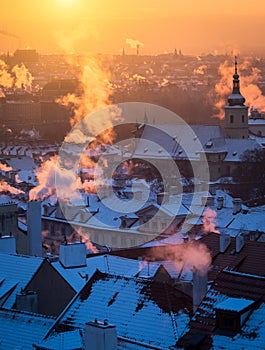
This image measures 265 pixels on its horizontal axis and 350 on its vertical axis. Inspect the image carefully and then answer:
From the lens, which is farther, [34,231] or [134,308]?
[34,231]

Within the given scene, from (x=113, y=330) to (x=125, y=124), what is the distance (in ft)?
326

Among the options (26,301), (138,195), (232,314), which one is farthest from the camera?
(138,195)

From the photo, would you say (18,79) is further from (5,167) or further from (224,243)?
(224,243)

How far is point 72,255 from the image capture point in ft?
75.2

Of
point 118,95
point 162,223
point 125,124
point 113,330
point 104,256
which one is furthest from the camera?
point 118,95

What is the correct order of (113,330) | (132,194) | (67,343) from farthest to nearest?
(132,194)
(67,343)
(113,330)

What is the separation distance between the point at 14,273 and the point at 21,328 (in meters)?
4.39

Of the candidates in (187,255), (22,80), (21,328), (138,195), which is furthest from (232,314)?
(22,80)

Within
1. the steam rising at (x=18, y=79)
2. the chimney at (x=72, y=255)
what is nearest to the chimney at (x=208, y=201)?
the chimney at (x=72, y=255)

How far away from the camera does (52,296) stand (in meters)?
21.5

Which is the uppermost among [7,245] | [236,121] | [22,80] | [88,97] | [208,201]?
[7,245]

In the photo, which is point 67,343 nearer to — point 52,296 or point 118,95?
point 52,296

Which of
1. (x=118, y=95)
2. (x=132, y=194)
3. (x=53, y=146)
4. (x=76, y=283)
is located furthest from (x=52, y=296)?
(x=118, y=95)

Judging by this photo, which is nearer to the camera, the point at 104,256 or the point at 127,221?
the point at 104,256
